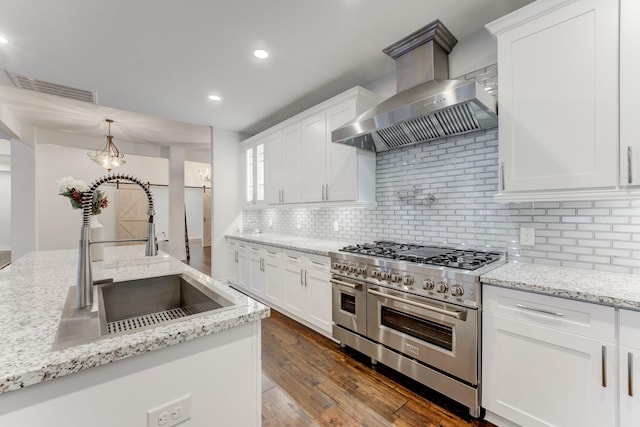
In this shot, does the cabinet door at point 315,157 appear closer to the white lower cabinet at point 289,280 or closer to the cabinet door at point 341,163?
the cabinet door at point 341,163

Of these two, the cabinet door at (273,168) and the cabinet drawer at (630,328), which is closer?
the cabinet drawer at (630,328)

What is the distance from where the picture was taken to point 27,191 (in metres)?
5.19

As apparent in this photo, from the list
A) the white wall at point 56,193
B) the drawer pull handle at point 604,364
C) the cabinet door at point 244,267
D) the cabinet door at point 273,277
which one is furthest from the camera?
the white wall at point 56,193

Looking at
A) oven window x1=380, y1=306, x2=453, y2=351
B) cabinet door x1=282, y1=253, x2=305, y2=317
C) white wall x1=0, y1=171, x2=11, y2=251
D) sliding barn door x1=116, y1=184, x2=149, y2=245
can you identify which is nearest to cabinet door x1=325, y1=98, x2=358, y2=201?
cabinet door x1=282, y1=253, x2=305, y2=317

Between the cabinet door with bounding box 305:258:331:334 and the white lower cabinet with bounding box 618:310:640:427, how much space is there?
76.3 inches

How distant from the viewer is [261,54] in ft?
8.54

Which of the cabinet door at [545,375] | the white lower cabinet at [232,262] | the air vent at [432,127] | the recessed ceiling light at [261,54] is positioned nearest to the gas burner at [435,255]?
the cabinet door at [545,375]

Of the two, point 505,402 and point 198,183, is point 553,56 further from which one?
point 198,183

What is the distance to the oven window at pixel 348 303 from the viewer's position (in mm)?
2465

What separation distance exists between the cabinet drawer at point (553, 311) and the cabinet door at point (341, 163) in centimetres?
155

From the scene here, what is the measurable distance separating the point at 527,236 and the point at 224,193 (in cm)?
432

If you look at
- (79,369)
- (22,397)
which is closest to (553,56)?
(79,369)

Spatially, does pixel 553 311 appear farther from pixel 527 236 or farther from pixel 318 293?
pixel 318 293

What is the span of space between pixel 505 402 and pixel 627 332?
742 mm
